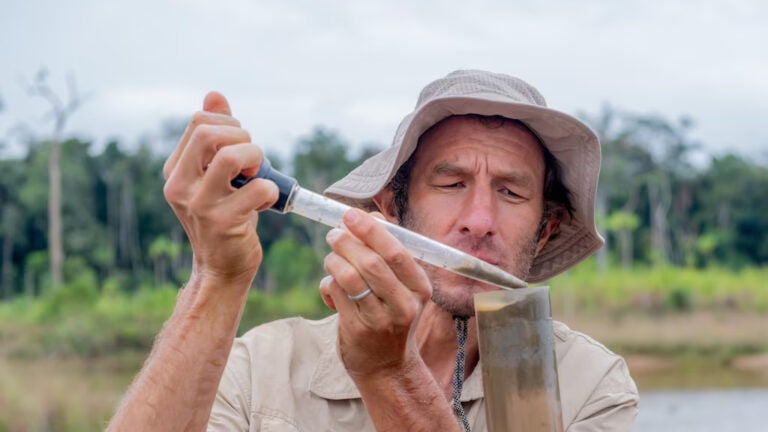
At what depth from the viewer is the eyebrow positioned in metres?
2.44

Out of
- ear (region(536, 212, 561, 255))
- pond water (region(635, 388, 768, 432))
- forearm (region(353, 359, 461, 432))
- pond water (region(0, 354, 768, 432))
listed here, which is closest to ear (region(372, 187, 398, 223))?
ear (region(536, 212, 561, 255))

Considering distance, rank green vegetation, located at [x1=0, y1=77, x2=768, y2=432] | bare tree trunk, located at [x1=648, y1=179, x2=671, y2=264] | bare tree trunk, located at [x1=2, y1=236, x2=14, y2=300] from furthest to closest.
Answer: bare tree trunk, located at [x1=648, y1=179, x2=671, y2=264] < bare tree trunk, located at [x1=2, y1=236, x2=14, y2=300] < green vegetation, located at [x1=0, y1=77, x2=768, y2=432]

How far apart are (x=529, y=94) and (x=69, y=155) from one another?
3751 cm

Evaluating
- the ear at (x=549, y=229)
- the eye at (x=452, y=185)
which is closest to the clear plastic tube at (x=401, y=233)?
the eye at (x=452, y=185)

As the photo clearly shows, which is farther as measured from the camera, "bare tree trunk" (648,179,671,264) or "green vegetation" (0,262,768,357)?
"bare tree trunk" (648,179,671,264)

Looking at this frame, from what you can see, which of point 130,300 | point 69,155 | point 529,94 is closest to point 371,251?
point 529,94

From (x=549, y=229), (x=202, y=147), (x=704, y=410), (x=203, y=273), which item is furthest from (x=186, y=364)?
(x=704, y=410)

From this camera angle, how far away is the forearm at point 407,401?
190cm

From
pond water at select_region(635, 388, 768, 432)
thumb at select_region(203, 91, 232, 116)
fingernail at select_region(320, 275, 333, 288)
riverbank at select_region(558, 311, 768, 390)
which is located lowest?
pond water at select_region(635, 388, 768, 432)

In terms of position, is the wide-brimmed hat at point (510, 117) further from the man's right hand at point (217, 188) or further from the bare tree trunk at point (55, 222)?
the bare tree trunk at point (55, 222)

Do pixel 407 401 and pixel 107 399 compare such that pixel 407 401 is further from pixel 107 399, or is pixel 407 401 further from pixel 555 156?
pixel 107 399

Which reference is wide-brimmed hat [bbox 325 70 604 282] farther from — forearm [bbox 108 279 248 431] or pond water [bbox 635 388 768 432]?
pond water [bbox 635 388 768 432]

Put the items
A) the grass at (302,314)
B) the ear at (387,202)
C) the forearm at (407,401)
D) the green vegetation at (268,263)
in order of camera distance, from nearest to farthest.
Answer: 1. the forearm at (407,401)
2. the ear at (387,202)
3. the grass at (302,314)
4. the green vegetation at (268,263)

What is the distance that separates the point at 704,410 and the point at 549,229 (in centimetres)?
1929
